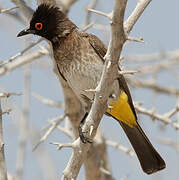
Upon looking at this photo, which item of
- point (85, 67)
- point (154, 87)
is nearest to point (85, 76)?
point (85, 67)

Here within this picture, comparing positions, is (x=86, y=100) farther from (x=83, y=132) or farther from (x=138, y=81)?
(x=138, y=81)

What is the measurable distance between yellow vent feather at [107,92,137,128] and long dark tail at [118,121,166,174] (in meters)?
0.08

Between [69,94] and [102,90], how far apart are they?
150 cm

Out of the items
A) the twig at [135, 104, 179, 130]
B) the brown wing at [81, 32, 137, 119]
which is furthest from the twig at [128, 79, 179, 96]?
the brown wing at [81, 32, 137, 119]

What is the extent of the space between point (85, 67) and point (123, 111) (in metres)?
0.62

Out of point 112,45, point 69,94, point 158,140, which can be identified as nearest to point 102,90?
point 112,45

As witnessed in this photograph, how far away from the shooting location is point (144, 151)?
3.94 metres

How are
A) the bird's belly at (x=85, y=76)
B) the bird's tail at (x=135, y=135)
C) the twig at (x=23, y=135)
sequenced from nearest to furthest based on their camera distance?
the twig at (x=23, y=135) → the bird's belly at (x=85, y=76) → the bird's tail at (x=135, y=135)

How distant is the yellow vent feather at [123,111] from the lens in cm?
379

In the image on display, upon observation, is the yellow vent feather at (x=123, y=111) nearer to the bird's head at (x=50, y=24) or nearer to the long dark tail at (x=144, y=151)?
the long dark tail at (x=144, y=151)

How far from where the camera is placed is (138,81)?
202 inches

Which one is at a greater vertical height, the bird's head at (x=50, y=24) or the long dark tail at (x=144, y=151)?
the bird's head at (x=50, y=24)

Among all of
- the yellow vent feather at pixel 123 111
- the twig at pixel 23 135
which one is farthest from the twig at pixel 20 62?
the yellow vent feather at pixel 123 111

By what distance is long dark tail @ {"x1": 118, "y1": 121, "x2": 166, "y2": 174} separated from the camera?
384 cm
